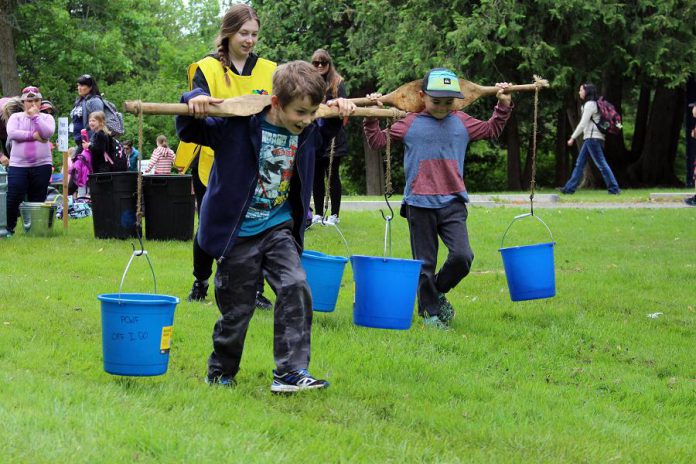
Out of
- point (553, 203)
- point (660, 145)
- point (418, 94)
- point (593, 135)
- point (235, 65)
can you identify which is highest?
point (235, 65)

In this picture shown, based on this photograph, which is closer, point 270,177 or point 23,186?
point 270,177

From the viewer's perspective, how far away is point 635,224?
14555mm

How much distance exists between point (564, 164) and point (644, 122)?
2786 mm

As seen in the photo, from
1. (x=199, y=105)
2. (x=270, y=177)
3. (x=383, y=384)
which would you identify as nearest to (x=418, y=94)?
(x=270, y=177)

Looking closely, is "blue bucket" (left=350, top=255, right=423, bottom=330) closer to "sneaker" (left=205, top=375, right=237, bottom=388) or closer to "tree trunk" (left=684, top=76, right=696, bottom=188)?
"sneaker" (left=205, top=375, right=237, bottom=388)

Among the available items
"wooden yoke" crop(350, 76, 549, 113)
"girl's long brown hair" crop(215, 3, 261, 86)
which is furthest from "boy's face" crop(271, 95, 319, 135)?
"wooden yoke" crop(350, 76, 549, 113)

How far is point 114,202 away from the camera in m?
12.4

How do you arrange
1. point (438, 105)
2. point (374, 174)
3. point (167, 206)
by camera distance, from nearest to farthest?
point (438, 105)
point (167, 206)
point (374, 174)

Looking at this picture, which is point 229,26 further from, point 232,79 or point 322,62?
point 322,62

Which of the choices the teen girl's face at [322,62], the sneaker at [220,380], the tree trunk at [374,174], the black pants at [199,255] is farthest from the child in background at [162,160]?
the sneaker at [220,380]

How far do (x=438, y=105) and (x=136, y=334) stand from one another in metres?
3.26

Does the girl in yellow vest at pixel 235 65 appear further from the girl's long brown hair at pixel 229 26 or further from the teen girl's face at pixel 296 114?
the teen girl's face at pixel 296 114

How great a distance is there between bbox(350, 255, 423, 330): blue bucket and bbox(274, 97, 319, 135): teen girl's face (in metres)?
1.52

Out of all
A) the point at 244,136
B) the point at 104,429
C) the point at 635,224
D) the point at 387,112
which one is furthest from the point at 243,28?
the point at 635,224
